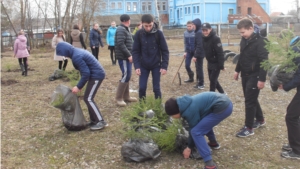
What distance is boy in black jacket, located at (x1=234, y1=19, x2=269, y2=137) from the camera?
4250mm

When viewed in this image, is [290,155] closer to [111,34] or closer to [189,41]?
[189,41]

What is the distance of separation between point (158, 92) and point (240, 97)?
8.84ft

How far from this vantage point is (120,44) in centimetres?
598

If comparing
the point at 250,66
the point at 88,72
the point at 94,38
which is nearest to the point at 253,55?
the point at 250,66

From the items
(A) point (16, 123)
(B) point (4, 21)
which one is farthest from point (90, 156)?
(B) point (4, 21)

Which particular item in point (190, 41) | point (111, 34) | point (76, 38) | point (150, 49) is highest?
point (111, 34)

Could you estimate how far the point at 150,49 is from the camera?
5125 mm

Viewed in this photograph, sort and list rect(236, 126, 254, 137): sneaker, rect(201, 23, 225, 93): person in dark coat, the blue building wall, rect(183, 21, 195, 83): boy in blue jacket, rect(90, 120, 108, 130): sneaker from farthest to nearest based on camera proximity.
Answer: the blue building wall → rect(183, 21, 195, 83): boy in blue jacket → rect(201, 23, 225, 93): person in dark coat → rect(90, 120, 108, 130): sneaker → rect(236, 126, 254, 137): sneaker

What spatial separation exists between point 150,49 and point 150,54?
3.2 inches

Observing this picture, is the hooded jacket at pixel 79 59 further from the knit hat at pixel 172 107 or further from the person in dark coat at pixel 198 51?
the person in dark coat at pixel 198 51

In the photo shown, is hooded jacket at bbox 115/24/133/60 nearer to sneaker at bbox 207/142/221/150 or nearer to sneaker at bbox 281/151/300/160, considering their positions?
sneaker at bbox 207/142/221/150

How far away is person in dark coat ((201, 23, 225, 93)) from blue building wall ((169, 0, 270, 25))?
37.6m

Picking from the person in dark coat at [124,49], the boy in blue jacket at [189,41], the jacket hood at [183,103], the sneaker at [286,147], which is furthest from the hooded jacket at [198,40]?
the jacket hood at [183,103]

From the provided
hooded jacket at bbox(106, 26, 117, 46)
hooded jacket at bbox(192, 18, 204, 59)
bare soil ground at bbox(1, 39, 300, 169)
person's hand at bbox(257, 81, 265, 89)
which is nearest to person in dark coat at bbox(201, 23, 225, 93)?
bare soil ground at bbox(1, 39, 300, 169)
